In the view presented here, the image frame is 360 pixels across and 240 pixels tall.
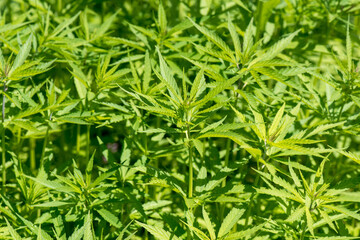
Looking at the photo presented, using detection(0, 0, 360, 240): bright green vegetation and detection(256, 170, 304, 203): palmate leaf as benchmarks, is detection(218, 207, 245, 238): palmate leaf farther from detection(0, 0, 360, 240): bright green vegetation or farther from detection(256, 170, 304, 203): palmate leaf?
detection(256, 170, 304, 203): palmate leaf

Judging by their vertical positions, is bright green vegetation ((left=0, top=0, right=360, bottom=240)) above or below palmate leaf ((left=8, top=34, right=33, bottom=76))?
below

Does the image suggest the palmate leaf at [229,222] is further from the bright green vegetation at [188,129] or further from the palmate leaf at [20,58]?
the palmate leaf at [20,58]

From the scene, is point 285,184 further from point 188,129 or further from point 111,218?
point 111,218

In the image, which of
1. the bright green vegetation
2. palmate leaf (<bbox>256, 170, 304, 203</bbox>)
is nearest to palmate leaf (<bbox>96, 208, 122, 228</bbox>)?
the bright green vegetation

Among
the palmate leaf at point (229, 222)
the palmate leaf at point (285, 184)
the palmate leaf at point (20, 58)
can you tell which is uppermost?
the palmate leaf at point (20, 58)

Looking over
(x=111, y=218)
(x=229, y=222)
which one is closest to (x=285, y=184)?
(x=229, y=222)

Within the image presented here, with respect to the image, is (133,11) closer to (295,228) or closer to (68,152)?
(68,152)

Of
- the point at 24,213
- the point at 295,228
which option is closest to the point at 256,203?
the point at 295,228

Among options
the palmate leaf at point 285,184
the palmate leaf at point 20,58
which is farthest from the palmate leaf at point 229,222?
the palmate leaf at point 20,58

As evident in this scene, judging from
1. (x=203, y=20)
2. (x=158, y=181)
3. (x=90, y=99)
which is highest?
(x=203, y=20)

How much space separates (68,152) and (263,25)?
119 centimetres

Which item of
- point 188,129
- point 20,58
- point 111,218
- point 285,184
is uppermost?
point 20,58

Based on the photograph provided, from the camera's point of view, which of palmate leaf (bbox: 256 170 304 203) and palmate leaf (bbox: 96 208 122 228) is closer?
palmate leaf (bbox: 256 170 304 203)

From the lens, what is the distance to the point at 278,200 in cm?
146
